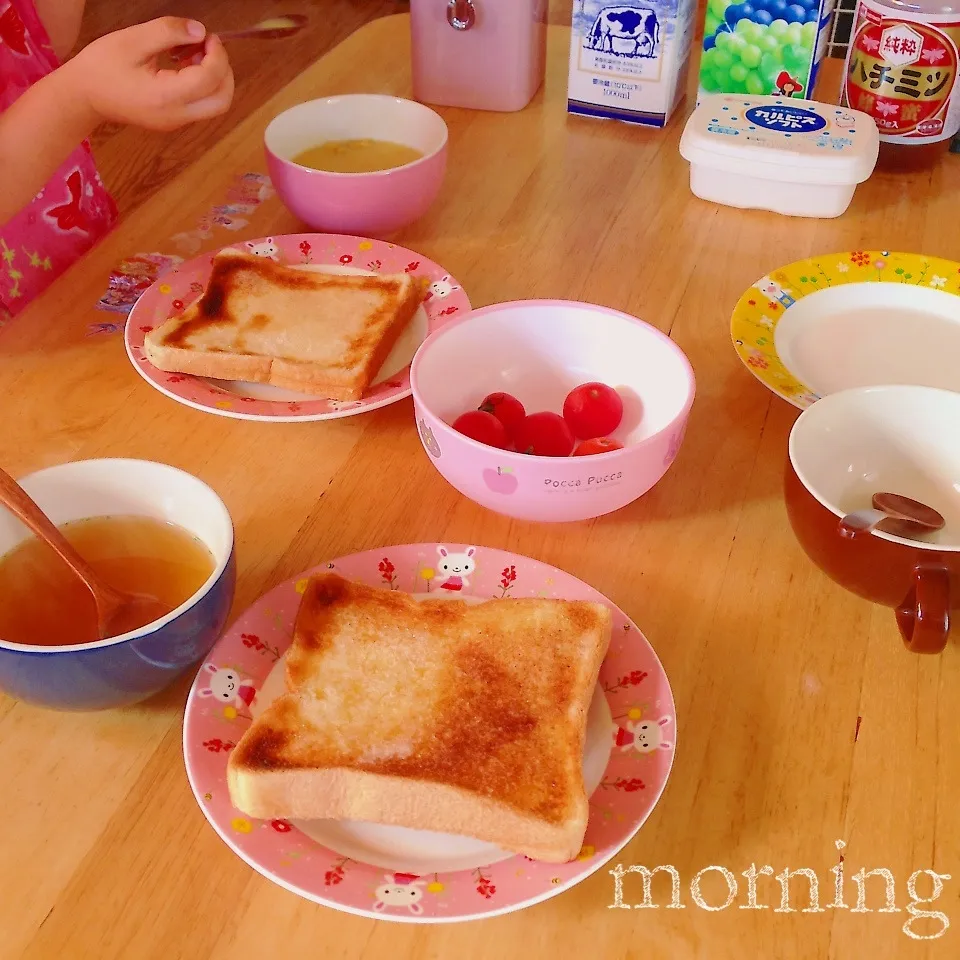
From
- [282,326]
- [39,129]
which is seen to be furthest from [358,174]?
[39,129]

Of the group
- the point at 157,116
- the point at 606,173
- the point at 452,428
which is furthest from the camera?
the point at 606,173

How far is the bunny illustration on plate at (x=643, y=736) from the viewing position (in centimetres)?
60

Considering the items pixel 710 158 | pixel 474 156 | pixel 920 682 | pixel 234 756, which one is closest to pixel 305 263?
pixel 474 156

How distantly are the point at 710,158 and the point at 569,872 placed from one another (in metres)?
0.90

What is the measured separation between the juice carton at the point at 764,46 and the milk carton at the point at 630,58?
0.05 meters

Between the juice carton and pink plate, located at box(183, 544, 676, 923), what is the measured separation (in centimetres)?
86

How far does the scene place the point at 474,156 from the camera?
4.25ft

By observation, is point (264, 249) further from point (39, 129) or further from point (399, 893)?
point (399, 893)

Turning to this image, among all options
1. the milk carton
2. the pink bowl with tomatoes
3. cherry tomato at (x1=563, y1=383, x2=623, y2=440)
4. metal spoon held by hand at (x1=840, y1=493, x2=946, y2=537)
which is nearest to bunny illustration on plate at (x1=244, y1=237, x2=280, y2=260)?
the pink bowl with tomatoes

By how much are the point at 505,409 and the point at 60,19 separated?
1.03 metres

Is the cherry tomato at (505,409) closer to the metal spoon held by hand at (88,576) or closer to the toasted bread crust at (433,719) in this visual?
the toasted bread crust at (433,719)

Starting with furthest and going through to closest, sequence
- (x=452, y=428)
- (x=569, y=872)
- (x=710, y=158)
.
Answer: (x=710, y=158) < (x=452, y=428) < (x=569, y=872)

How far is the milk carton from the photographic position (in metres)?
1.22

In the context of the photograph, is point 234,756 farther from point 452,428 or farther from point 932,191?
point 932,191
